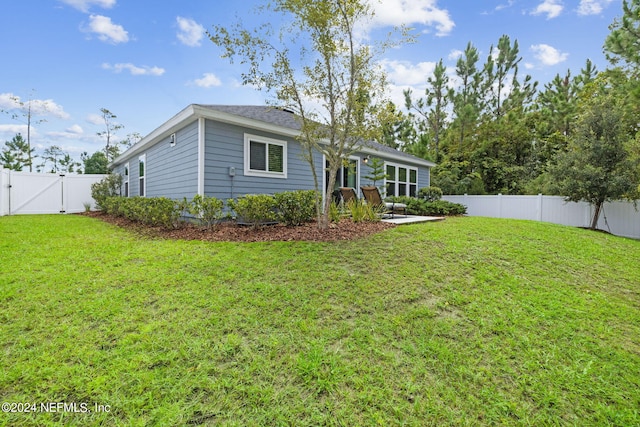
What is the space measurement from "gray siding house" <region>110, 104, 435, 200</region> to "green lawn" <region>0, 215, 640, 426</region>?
306 centimetres

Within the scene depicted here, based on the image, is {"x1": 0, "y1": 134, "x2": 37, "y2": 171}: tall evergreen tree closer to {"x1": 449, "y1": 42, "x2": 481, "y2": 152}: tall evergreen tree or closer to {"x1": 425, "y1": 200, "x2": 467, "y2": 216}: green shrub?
{"x1": 425, "y1": 200, "x2": 467, "y2": 216}: green shrub

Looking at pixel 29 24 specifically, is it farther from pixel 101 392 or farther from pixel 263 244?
pixel 101 392

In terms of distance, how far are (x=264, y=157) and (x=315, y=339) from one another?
6053mm

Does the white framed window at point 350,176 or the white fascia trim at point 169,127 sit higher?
the white fascia trim at point 169,127

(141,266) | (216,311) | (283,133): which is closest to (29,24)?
(283,133)

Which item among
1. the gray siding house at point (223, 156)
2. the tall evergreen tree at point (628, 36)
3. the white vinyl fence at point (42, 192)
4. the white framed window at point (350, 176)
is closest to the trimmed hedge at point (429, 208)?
the white framed window at point (350, 176)

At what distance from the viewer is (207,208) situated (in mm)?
5617

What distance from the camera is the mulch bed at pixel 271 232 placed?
5027mm

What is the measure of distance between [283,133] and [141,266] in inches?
205

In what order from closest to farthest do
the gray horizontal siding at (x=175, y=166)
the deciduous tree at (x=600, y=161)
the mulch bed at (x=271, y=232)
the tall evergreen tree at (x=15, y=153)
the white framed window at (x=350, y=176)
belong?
1. the mulch bed at (x=271, y=232)
2. the gray horizontal siding at (x=175, y=166)
3. the deciduous tree at (x=600, y=161)
4. the white framed window at (x=350, y=176)
5. the tall evergreen tree at (x=15, y=153)

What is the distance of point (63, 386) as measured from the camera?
1740 mm

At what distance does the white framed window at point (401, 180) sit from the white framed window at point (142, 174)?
931cm

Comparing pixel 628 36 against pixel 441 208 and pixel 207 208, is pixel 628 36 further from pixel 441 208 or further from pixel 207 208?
pixel 207 208

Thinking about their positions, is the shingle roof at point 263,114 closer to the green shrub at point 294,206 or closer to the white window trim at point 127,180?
the green shrub at point 294,206
